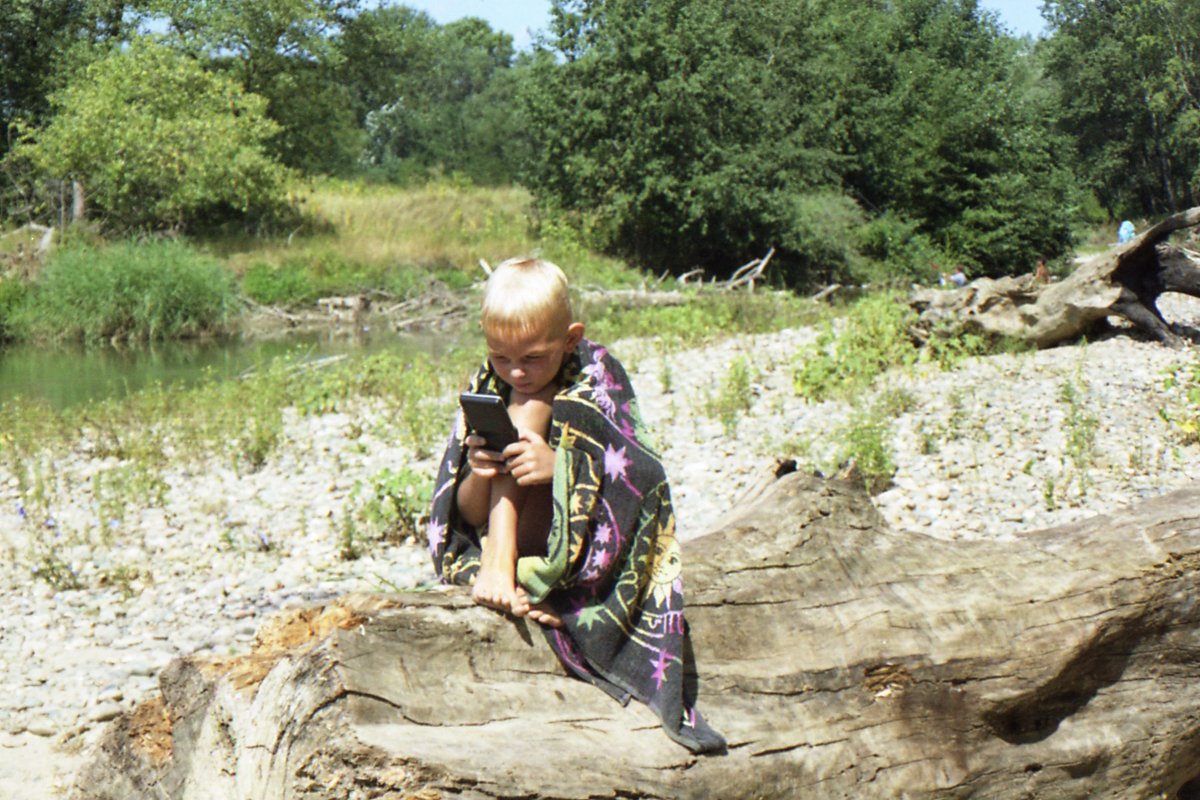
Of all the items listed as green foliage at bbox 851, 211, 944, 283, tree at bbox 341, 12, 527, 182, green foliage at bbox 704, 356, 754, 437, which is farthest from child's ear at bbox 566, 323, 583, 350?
tree at bbox 341, 12, 527, 182

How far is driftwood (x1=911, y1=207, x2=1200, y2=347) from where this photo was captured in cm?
1157

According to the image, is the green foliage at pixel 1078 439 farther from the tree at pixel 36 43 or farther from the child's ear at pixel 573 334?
the tree at pixel 36 43

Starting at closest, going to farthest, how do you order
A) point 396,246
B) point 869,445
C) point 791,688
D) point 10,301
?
point 791,688 → point 869,445 → point 10,301 → point 396,246

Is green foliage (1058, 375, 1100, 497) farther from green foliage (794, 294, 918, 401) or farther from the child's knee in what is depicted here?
the child's knee

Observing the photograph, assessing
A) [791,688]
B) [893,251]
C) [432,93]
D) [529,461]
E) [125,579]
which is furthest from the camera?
[432,93]

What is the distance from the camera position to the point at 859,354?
37.9 feet

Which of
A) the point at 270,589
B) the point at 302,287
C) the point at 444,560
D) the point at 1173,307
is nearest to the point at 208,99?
the point at 302,287

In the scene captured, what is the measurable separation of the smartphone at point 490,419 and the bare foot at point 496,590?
33 centimetres

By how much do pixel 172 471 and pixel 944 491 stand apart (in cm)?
580

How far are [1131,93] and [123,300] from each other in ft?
145

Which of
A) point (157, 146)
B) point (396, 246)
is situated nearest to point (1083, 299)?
point (396, 246)

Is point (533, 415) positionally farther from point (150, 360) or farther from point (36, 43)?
point (36, 43)

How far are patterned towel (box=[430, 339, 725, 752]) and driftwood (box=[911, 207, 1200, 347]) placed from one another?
354 inches

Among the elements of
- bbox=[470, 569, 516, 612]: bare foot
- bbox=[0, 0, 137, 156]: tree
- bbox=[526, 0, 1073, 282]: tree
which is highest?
bbox=[0, 0, 137, 156]: tree
